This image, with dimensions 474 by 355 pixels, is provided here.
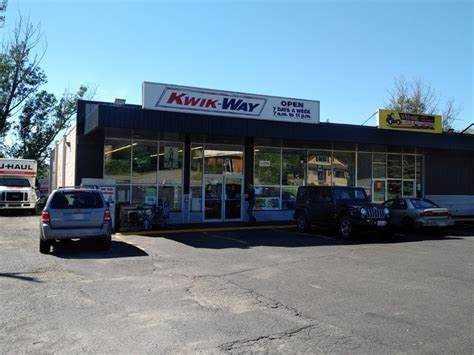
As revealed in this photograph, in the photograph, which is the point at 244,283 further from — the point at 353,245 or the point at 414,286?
the point at 353,245

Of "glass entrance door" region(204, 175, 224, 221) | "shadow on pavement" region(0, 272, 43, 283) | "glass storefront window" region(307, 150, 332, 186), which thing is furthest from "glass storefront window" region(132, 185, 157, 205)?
"shadow on pavement" region(0, 272, 43, 283)

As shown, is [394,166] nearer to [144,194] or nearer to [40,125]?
[144,194]

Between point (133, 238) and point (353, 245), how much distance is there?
695cm

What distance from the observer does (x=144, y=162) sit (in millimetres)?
19422

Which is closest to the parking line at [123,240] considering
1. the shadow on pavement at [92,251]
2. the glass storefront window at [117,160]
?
the shadow on pavement at [92,251]

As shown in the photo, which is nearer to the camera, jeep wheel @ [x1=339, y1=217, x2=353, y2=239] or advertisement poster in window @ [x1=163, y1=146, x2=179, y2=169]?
jeep wheel @ [x1=339, y1=217, x2=353, y2=239]

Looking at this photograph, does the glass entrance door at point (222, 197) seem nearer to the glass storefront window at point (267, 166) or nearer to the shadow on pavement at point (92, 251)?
the glass storefront window at point (267, 166)

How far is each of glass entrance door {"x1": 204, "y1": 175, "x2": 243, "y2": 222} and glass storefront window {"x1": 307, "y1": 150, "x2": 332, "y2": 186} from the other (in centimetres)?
416

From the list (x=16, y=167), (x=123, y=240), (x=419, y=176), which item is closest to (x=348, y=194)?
(x=123, y=240)

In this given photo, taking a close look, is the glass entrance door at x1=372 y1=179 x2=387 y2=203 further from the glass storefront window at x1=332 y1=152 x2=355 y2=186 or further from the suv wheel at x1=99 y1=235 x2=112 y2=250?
the suv wheel at x1=99 y1=235 x2=112 y2=250

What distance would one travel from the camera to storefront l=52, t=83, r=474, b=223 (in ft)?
56.6

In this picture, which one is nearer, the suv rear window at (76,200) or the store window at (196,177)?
the suv rear window at (76,200)

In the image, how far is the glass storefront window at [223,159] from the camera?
20500 millimetres

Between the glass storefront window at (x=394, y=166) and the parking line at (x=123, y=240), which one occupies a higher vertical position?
the glass storefront window at (x=394, y=166)
